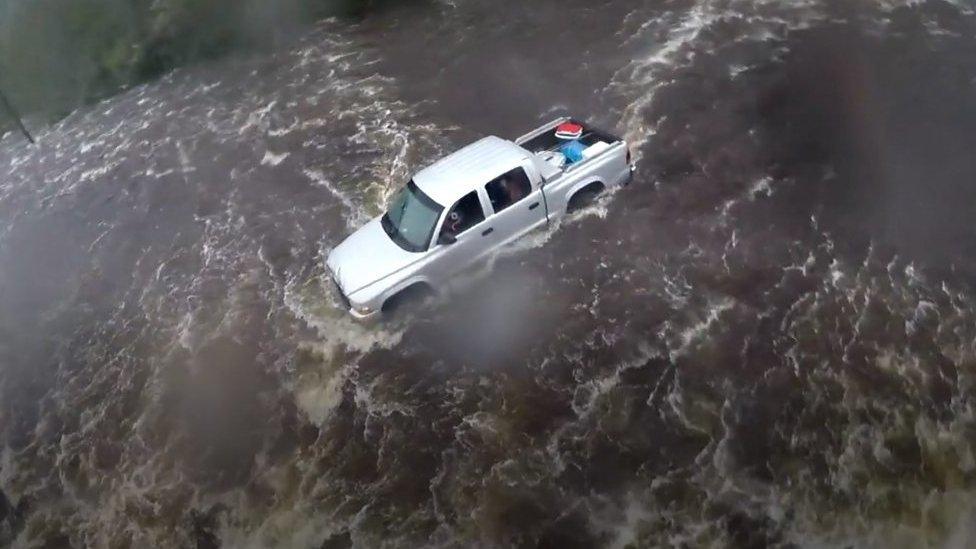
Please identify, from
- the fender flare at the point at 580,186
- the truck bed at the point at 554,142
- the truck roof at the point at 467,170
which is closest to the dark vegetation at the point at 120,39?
the truck bed at the point at 554,142

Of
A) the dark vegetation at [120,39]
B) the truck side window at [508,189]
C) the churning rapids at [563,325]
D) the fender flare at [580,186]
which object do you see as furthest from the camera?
the dark vegetation at [120,39]

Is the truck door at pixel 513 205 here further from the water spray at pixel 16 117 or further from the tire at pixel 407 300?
the water spray at pixel 16 117

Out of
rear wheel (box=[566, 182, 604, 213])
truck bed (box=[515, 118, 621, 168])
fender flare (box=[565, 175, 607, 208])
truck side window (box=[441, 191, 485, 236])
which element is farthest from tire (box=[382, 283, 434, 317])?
truck bed (box=[515, 118, 621, 168])

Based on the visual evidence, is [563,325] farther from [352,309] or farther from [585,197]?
[352,309]

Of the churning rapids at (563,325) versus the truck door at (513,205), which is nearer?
the churning rapids at (563,325)

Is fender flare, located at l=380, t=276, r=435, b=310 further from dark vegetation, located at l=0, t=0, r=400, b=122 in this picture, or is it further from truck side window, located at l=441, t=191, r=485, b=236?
dark vegetation, located at l=0, t=0, r=400, b=122

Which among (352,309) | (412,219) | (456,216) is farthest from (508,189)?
(352,309)

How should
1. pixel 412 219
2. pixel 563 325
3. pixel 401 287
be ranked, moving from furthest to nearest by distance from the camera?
pixel 412 219 < pixel 563 325 < pixel 401 287
